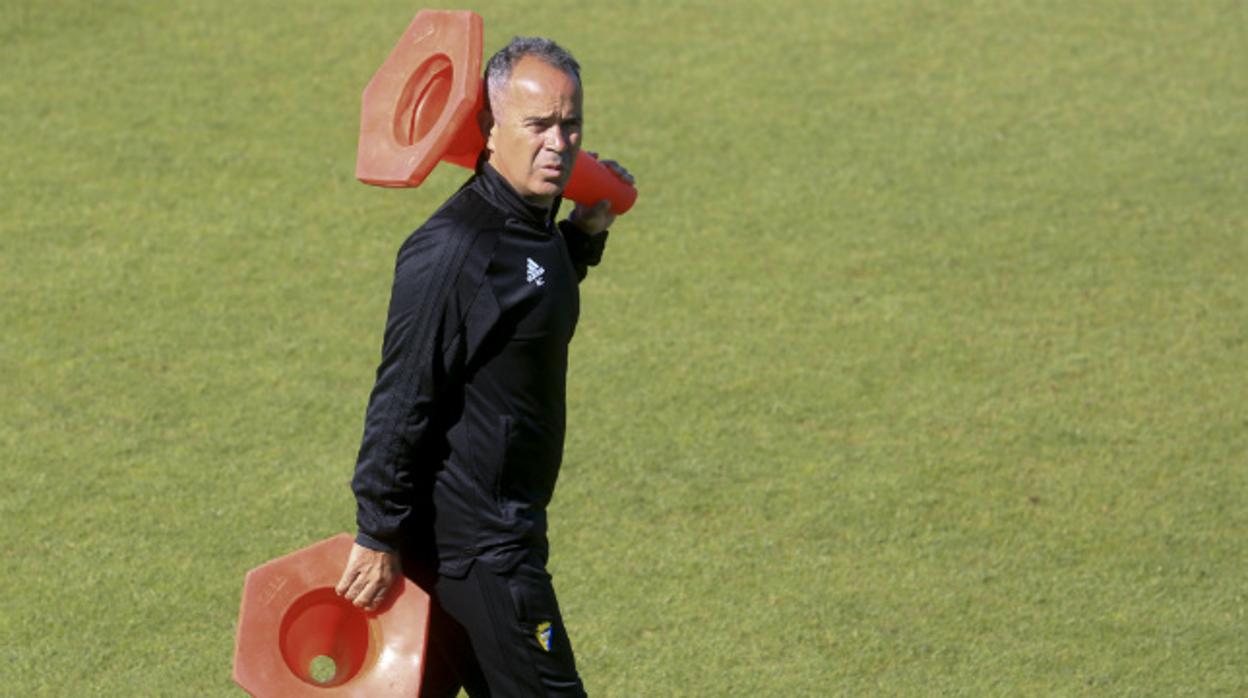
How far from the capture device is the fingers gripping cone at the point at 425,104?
3.92 metres

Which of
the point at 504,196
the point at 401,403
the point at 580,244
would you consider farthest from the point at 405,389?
the point at 580,244

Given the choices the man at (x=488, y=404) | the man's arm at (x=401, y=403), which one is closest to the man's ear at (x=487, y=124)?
the man at (x=488, y=404)

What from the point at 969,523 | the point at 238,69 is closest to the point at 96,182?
the point at 238,69

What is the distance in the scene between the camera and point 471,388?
398 cm

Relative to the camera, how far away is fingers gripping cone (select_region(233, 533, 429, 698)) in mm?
4020

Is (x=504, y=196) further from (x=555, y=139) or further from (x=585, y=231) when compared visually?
(x=585, y=231)

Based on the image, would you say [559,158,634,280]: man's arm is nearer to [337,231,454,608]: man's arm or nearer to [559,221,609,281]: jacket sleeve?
[559,221,609,281]: jacket sleeve

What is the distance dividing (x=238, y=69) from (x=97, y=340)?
2.88 meters

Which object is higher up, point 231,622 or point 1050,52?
point 1050,52

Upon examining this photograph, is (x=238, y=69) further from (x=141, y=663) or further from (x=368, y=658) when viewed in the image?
(x=368, y=658)

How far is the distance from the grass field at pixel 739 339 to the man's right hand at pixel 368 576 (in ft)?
4.61

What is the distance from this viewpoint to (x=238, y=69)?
976cm

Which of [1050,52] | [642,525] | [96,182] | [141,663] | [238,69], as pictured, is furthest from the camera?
[1050,52]

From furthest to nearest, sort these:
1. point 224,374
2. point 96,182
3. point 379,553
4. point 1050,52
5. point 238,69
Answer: point 1050,52 → point 238,69 → point 96,182 → point 224,374 → point 379,553
